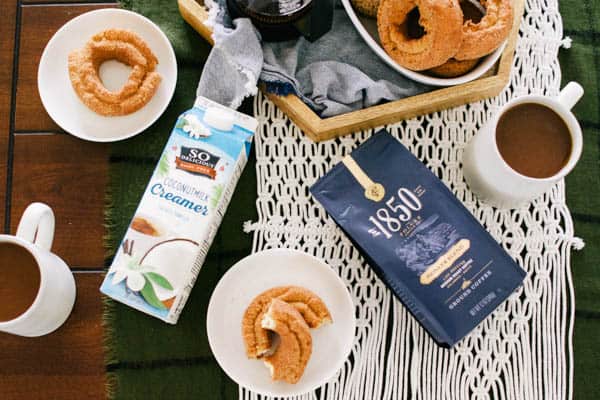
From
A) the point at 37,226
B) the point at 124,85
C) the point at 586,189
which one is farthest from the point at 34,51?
the point at 586,189

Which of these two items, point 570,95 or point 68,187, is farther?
point 68,187

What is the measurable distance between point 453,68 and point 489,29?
82mm

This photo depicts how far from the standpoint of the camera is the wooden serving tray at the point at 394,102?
86 cm

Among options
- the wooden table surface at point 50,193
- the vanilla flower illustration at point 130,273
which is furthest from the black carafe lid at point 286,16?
the vanilla flower illustration at point 130,273

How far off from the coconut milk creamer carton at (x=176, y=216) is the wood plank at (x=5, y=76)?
0.27 meters

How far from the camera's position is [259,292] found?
2.81 ft

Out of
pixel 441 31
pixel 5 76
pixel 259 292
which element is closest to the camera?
pixel 441 31

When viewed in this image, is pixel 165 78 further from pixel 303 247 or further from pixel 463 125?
pixel 463 125

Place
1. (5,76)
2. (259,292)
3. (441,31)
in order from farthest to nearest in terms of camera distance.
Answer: (5,76) → (259,292) → (441,31)

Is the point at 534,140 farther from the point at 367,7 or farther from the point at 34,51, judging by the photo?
the point at 34,51

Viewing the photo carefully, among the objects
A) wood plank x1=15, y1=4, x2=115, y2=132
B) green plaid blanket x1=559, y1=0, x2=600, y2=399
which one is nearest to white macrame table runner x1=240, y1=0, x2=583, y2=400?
green plaid blanket x1=559, y1=0, x2=600, y2=399

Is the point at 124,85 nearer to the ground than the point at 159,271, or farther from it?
farther from it

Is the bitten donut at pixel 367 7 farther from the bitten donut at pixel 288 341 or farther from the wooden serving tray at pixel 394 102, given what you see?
the bitten donut at pixel 288 341

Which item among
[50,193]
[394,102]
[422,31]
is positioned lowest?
[50,193]
